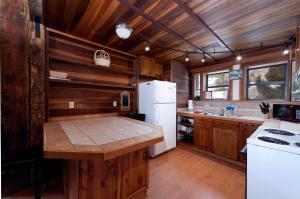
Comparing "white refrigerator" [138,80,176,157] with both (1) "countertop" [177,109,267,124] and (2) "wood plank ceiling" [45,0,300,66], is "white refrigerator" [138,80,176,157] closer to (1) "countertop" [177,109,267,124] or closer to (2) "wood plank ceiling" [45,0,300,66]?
(1) "countertop" [177,109,267,124]

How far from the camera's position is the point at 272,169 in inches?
48.4

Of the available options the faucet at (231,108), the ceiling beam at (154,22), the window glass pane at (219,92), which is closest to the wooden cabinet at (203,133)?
the faucet at (231,108)

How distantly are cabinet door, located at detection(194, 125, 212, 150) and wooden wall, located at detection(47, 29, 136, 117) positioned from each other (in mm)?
1832

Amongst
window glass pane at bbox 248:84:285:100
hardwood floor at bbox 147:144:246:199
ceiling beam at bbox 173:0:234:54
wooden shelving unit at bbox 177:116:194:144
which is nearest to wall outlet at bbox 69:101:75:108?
hardwood floor at bbox 147:144:246:199

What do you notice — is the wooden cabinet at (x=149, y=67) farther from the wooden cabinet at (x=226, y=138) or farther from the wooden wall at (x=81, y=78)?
the wooden cabinet at (x=226, y=138)

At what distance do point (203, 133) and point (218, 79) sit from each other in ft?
5.30

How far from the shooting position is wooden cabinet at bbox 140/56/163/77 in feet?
10.8

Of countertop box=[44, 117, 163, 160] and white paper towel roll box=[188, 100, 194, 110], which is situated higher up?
white paper towel roll box=[188, 100, 194, 110]

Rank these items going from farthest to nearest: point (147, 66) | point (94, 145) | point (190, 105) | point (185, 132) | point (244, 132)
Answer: point (190, 105) < point (185, 132) < point (147, 66) < point (244, 132) < point (94, 145)

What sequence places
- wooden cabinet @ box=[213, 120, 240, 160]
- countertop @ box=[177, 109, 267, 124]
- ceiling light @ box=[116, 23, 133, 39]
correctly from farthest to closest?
1. wooden cabinet @ box=[213, 120, 240, 160]
2. countertop @ box=[177, 109, 267, 124]
3. ceiling light @ box=[116, 23, 133, 39]

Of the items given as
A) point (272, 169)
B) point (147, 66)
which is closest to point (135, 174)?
point (272, 169)

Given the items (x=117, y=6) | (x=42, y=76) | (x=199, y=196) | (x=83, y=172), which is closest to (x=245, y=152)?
(x=199, y=196)

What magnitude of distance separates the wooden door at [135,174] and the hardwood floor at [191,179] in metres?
0.26

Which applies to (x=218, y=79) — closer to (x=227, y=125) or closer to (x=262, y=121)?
(x=227, y=125)
